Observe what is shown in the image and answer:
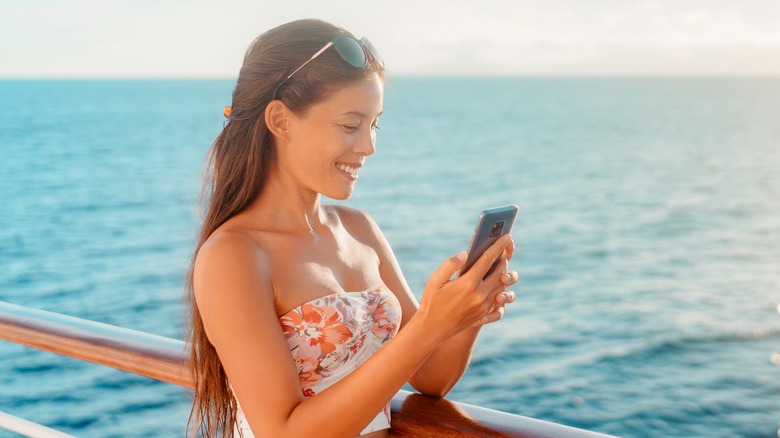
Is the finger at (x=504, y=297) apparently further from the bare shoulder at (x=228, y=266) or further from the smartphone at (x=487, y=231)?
the bare shoulder at (x=228, y=266)

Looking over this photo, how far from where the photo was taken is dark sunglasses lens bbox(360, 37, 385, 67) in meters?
1.77

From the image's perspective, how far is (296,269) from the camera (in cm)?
163

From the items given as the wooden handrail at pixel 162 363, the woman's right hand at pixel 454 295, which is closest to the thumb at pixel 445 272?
the woman's right hand at pixel 454 295

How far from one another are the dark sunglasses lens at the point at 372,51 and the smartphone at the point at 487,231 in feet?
1.59

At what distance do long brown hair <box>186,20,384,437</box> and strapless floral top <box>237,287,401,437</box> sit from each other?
8 centimetres

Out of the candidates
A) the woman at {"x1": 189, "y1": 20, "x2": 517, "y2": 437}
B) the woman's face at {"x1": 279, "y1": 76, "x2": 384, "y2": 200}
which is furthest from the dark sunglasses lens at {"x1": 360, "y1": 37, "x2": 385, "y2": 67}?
the woman's face at {"x1": 279, "y1": 76, "x2": 384, "y2": 200}

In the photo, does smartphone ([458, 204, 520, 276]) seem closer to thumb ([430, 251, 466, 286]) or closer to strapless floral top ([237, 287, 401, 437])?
thumb ([430, 251, 466, 286])

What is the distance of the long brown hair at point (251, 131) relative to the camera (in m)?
1.67

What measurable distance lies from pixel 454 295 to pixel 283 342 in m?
0.32

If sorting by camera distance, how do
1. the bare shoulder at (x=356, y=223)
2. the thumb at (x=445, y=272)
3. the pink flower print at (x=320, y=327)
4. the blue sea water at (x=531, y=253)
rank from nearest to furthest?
the thumb at (x=445, y=272)
the pink flower print at (x=320, y=327)
the bare shoulder at (x=356, y=223)
the blue sea water at (x=531, y=253)

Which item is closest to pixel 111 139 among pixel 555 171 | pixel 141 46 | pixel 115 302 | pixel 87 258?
pixel 141 46

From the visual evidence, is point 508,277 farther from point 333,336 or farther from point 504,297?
point 333,336

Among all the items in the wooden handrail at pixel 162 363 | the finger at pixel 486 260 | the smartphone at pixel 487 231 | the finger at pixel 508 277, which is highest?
the smartphone at pixel 487 231

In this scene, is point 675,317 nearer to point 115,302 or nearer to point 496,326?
point 496,326
